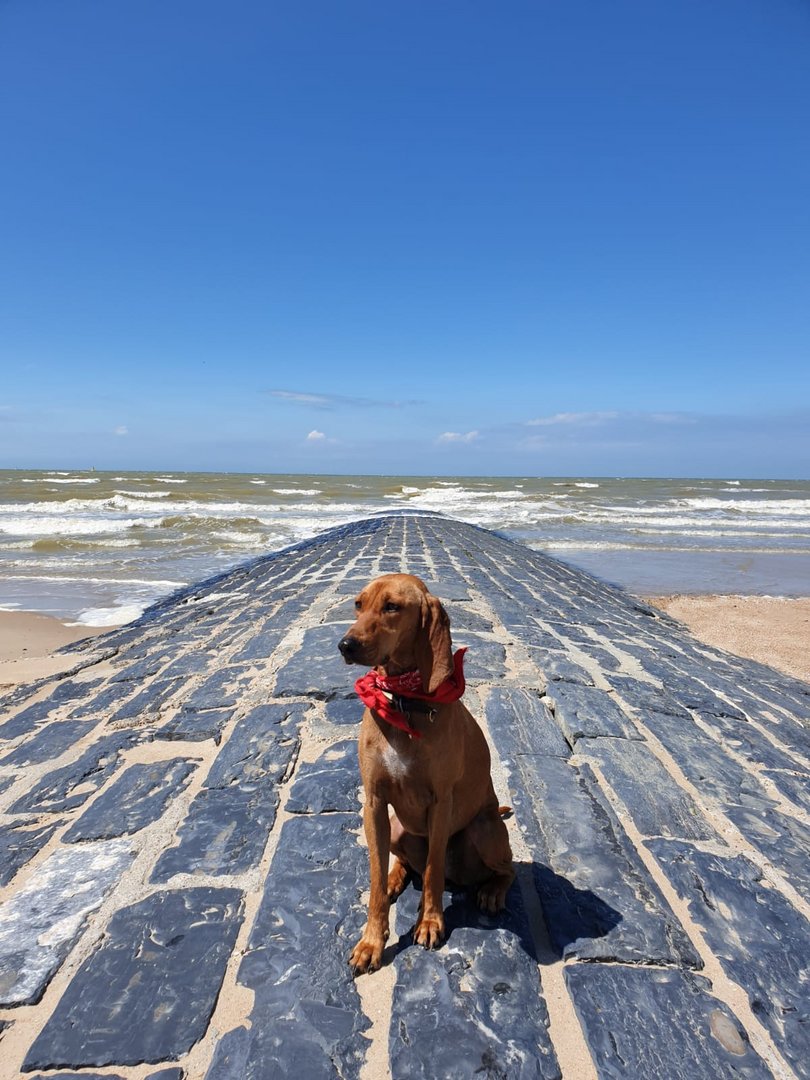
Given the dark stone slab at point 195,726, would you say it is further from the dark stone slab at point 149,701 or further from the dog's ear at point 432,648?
the dog's ear at point 432,648

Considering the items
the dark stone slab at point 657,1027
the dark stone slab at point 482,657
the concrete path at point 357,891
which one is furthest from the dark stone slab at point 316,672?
the dark stone slab at point 657,1027

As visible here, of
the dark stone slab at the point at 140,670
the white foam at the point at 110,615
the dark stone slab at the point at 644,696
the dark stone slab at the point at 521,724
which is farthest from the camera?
the white foam at the point at 110,615

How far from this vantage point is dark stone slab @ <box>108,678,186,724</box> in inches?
153

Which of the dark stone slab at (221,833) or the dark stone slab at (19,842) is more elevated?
the dark stone slab at (221,833)

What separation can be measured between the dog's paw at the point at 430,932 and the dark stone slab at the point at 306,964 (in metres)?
0.22

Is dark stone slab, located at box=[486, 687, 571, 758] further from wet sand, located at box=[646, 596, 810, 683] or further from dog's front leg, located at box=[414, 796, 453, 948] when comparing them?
wet sand, located at box=[646, 596, 810, 683]

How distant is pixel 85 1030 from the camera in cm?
176

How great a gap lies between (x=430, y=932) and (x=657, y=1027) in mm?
674

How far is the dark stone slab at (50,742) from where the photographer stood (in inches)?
136

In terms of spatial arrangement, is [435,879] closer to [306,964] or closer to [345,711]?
[306,964]

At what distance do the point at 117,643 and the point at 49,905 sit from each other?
413cm

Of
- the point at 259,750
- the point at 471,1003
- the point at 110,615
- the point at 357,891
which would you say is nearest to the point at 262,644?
→ the point at 259,750

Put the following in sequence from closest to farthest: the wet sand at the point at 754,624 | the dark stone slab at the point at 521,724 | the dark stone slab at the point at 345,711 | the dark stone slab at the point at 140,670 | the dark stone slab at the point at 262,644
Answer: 1. the dark stone slab at the point at 521,724
2. the dark stone slab at the point at 345,711
3. the dark stone slab at the point at 140,670
4. the dark stone slab at the point at 262,644
5. the wet sand at the point at 754,624

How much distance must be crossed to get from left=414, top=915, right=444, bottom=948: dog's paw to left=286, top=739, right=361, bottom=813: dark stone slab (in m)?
0.77
